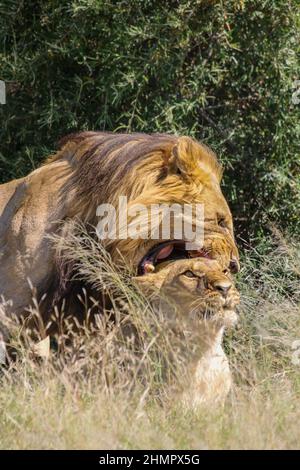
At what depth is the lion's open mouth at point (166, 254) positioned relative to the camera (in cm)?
471

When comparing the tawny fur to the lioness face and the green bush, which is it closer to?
the lioness face

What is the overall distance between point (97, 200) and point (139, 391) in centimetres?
107

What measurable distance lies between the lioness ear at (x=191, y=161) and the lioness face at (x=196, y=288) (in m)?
0.47

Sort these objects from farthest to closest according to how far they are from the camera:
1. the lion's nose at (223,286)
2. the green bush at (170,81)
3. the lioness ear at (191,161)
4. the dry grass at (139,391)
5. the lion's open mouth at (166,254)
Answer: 1. the green bush at (170,81)
2. the lioness ear at (191,161)
3. the lion's open mouth at (166,254)
4. the lion's nose at (223,286)
5. the dry grass at (139,391)

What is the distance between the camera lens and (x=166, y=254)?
4.78m

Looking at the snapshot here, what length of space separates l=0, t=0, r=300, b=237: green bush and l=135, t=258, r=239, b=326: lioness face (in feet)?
8.32

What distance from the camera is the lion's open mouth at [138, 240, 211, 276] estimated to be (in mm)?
4715

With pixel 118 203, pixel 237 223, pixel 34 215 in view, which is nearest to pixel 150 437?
pixel 118 203

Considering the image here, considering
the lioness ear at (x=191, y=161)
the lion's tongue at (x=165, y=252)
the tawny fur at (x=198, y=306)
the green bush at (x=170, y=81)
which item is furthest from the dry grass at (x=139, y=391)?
the green bush at (x=170, y=81)

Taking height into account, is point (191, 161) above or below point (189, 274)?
above

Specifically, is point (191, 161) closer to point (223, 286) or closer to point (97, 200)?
point (97, 200)

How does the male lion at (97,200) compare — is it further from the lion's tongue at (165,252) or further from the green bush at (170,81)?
the green bush at (170,81)

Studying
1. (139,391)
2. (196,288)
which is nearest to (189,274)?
(196,288)

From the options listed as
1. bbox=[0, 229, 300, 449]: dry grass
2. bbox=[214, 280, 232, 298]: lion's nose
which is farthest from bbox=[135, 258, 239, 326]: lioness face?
bbox=[0, 229, 300, 449]: dry grass
